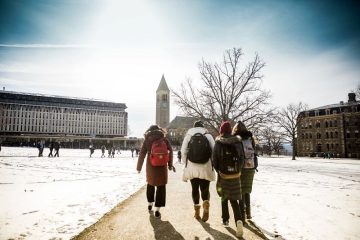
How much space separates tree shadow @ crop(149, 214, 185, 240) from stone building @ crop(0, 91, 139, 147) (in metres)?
118

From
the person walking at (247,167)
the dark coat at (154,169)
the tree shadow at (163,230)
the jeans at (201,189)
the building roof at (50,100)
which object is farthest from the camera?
the building roof at (50,100)

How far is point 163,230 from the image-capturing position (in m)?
4.75

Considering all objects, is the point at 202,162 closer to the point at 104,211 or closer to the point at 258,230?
the point at 258,230

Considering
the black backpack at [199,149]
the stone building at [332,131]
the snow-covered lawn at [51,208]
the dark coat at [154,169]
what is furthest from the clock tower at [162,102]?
the black backpack at [199,149]

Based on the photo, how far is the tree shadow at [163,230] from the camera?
173 inches

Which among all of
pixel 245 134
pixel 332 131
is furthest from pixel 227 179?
pixel 332 131

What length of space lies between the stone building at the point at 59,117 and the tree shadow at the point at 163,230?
118 m

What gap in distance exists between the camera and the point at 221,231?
4754 mm

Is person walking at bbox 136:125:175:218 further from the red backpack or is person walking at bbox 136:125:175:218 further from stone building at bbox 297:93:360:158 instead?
stone building at bbox 297:93:360:158

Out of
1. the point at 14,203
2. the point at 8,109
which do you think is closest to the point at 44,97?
the point at 8,109

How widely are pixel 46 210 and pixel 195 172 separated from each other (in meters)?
3.27

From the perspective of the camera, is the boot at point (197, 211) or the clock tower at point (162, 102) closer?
the boot at point (197, 211)

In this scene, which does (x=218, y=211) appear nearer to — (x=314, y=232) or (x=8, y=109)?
(x=314, y=232)

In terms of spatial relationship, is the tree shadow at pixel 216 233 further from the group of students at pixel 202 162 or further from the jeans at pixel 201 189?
Result: the jeans at pixel 201 189
